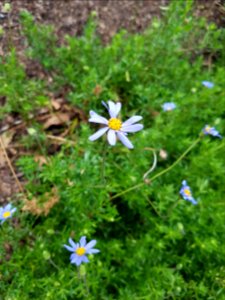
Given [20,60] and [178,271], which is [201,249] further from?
[20,60]

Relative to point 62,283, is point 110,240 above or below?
below

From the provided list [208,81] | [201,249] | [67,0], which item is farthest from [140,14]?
[201,249]

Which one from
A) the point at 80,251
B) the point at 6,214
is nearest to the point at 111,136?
the point at 80,251

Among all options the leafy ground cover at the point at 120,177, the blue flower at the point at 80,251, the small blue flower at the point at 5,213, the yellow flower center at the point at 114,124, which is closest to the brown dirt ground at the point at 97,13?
the leafy ground cover at the point at 120,177

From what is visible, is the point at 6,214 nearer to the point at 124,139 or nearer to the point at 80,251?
the point at 80,251

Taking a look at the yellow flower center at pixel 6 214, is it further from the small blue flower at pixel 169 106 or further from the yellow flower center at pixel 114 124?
the small blue flower at pixel 169 106

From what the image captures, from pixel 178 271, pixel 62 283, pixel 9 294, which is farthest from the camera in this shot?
pixel 178 271
